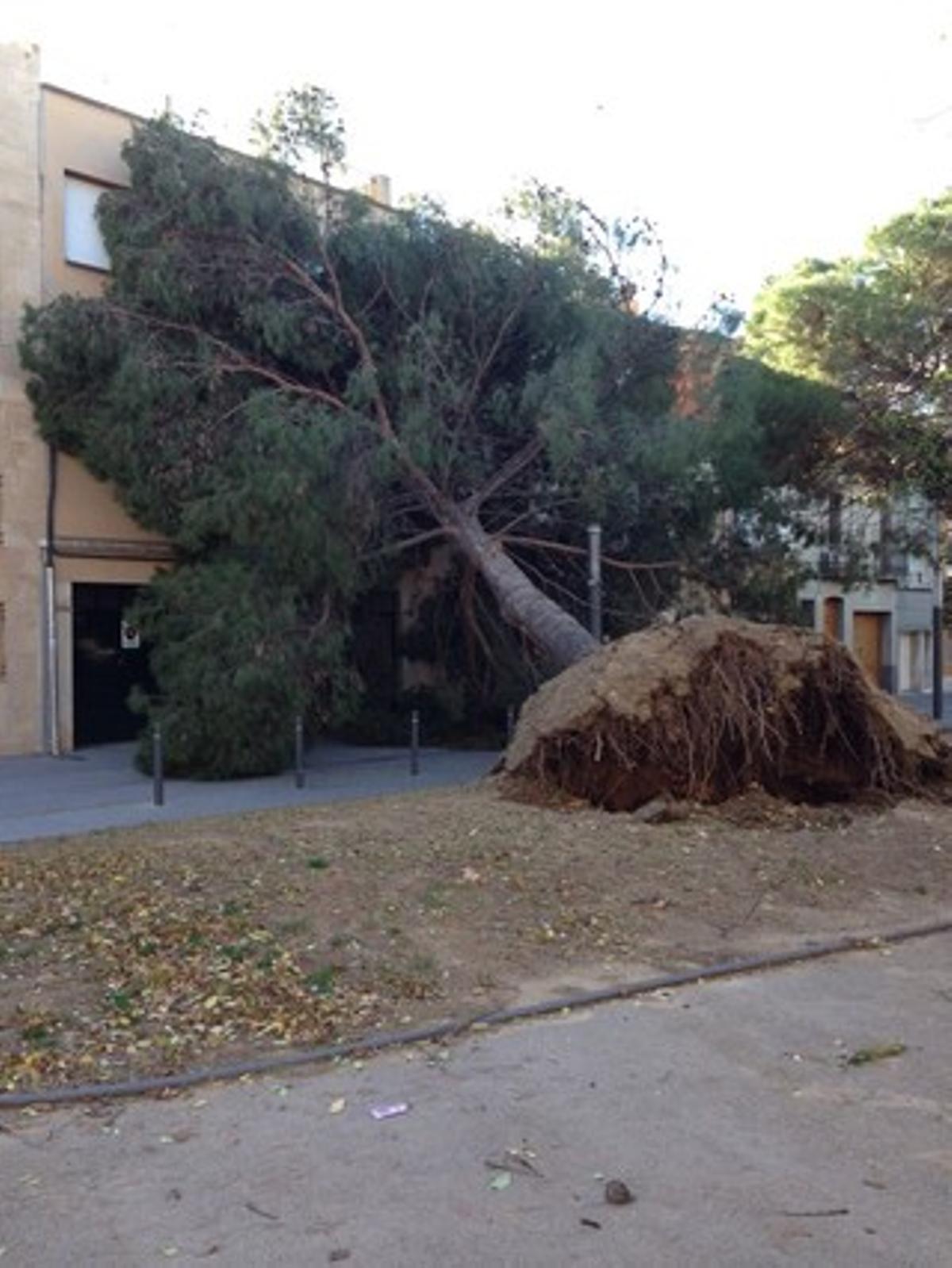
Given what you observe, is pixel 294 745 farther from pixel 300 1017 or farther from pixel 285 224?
pixel 300 1017

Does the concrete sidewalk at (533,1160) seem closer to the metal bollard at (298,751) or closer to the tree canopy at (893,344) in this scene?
the metal bollard at (298,751)

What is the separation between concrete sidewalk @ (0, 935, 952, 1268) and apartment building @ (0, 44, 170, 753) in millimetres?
15038

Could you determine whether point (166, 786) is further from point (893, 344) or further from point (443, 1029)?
point (893, 344)

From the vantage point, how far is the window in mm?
19969

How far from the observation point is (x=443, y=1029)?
→ 597 cm

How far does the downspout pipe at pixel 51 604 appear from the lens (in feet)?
64.3

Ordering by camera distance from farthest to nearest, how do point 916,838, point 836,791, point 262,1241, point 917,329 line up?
1. point 917,329
2. point 836,791
3. point 916,838
4. point 262,1241

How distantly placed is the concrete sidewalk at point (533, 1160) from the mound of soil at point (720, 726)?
5.22 m

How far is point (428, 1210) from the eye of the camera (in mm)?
4168

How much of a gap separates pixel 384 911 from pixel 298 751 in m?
8.68

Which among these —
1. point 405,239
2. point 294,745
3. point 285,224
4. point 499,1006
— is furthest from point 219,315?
point 499,1006

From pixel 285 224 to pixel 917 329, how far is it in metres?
10.7

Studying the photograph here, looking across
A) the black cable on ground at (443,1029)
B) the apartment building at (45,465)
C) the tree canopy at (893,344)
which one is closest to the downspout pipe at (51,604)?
the apartment building at (45,465)

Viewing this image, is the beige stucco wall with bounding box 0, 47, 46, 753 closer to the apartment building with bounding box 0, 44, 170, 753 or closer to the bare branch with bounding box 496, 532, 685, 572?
the apartment building with bounding box 0, 44, 170, 753
